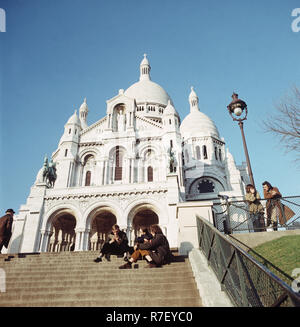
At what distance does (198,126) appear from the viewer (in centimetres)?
3575

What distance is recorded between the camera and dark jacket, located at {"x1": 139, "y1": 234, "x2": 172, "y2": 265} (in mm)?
6750

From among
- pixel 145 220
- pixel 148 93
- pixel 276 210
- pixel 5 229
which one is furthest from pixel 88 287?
pixel 148 93

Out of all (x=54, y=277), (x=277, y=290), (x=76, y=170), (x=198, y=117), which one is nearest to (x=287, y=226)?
(x=277, y=290)

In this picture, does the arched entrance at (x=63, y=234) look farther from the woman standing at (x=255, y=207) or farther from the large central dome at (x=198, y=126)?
the large central dome at (x=198, y=126)

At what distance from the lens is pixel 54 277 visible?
21.9ft

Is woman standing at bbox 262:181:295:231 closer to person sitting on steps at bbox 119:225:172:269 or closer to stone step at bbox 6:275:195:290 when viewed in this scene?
person sitting on steps at bbox 119:225:172:269

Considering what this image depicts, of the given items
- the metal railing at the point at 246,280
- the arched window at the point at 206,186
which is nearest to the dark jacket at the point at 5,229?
the metal railing at the point at 246,280

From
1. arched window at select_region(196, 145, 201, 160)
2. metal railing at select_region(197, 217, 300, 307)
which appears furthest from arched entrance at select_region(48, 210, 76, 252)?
metal railing at select_region(197, 217, 300, 307)

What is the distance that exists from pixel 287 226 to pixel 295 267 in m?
2.95

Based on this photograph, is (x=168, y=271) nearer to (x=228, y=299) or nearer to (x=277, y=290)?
(x=228, y=299)

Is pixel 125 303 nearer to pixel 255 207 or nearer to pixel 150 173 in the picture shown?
pixel 255 207

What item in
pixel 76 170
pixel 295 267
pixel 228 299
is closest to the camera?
pixel 228 299

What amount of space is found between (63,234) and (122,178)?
21.8 ft

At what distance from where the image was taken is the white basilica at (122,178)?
18719mm
